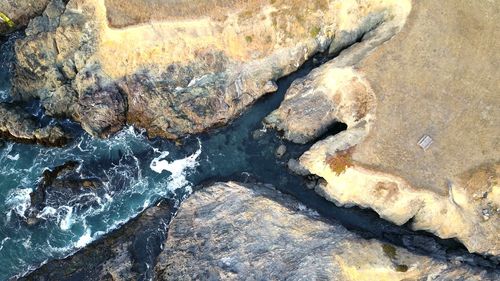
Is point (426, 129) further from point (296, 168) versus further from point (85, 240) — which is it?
point (85, 240)

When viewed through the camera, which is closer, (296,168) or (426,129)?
(426,129)

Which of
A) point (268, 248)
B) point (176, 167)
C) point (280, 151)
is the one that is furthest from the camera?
point (176, 167)

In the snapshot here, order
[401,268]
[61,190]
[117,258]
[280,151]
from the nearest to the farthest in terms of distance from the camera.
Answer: [401,268] → [117,258] → [61,190] → [280,151]

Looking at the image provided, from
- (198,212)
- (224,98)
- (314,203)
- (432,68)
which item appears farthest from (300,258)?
(432,68)

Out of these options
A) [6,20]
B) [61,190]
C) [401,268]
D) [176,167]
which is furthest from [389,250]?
[6,20]

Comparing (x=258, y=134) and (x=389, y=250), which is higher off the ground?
(x=258, y=134)

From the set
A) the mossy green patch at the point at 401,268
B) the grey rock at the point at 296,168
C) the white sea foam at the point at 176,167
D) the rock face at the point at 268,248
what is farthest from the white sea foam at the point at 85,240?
the mossy green patch at the point at 401,268

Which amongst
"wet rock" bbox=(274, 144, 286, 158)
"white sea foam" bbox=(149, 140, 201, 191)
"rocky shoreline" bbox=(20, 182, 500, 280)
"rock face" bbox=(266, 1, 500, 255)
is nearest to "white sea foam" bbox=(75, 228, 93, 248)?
"rocky shoreline" bbox=(20, 182, 500, 280)
